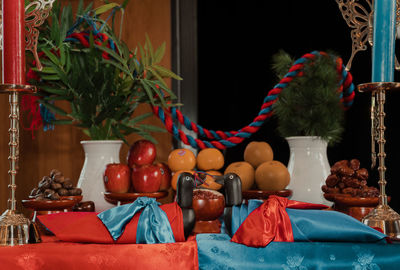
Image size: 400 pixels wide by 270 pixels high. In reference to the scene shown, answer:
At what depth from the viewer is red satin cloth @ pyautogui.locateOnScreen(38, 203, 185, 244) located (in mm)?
695

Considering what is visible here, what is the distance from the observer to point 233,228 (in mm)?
718

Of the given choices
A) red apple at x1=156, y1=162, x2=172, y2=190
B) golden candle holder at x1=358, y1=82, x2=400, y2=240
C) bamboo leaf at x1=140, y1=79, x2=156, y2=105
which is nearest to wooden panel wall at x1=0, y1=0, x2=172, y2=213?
bamboo leaf at x1=140, y1=79, x2=156, y2=105

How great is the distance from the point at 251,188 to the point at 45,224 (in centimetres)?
47

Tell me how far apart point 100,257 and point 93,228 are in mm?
66

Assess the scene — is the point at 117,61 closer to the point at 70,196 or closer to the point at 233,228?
the point at 70,196

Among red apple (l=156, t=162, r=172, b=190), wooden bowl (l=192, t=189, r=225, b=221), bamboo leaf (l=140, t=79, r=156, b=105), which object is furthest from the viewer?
bamboo leaf (l=140, t=79, r=156, b=105)

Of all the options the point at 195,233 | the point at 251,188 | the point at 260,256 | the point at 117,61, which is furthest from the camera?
the point at 117,61

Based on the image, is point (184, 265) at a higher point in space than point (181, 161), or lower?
lower

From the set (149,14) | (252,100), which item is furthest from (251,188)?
(149,14)

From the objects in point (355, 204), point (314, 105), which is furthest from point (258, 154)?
point (355, 204)

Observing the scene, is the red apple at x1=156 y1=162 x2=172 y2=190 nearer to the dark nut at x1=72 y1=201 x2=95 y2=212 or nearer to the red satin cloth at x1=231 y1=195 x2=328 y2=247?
the dark nut at x1=72 y1=201 x2=95 y2=212

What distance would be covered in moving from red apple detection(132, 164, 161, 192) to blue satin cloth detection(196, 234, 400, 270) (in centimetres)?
34

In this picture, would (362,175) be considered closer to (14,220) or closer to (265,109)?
(265,109)

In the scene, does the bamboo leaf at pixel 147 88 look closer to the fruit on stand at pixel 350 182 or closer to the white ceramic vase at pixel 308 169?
the white ceramic vase at pixel 308 169
